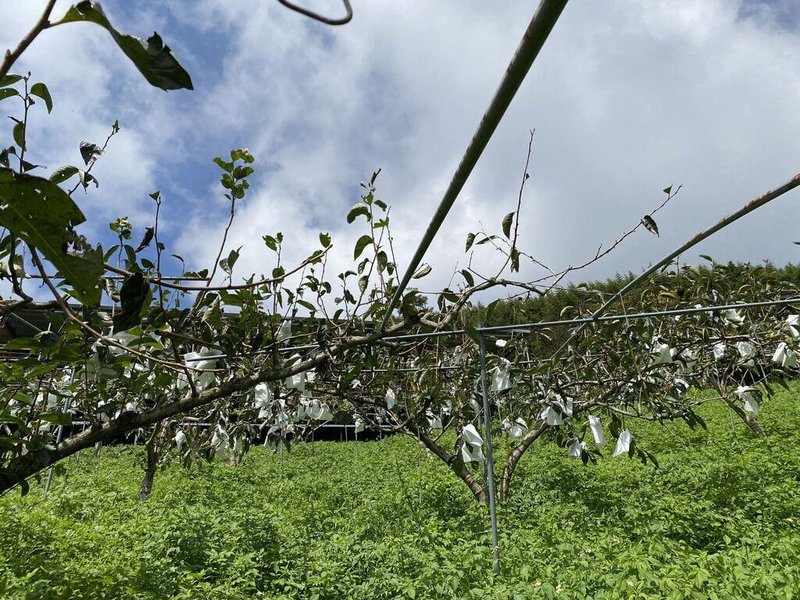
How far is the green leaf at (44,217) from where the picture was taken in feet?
1.37

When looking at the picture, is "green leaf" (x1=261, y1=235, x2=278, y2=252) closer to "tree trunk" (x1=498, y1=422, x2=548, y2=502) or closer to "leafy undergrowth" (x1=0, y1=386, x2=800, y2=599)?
"leafy undergrowth" (x1=0, y1=386, x2=800, y2=599)

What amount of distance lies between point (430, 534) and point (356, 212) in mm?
2302

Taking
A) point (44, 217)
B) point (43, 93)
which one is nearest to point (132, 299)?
point (44, 217)

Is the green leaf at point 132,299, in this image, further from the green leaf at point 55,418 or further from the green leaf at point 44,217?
the green leaf at point 55,418

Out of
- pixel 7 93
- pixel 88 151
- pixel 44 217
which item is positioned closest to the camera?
pixel 44 217

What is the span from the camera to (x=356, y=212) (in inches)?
61.1

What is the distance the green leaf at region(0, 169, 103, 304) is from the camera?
418mm

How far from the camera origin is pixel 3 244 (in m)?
0.90

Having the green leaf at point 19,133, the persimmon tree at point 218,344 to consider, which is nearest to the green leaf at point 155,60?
the persimmon tree at point 218,344

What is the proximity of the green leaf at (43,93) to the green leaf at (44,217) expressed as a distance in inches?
16.4

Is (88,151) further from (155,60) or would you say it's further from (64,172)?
(155,60)

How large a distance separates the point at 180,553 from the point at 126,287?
306 cm

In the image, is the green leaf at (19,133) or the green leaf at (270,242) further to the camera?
the green leaf at (270,242)

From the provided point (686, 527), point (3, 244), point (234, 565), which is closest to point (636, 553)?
point (686, 527)
